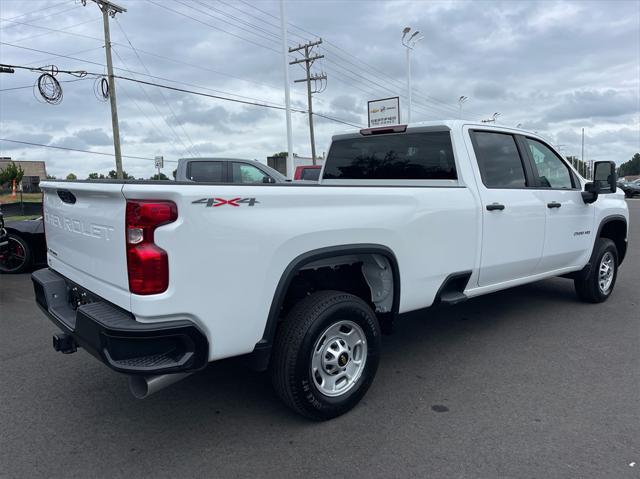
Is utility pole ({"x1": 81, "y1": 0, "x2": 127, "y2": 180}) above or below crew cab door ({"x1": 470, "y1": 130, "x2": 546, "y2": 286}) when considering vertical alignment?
above

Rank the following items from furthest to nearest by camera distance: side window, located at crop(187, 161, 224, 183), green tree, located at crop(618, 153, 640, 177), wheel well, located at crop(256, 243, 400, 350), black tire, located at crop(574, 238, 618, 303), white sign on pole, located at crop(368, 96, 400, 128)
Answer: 1. green tree, located at crop(618, 153, 640, 177)
2. white sign on pole, located at crop(368, 96, 400, 128)
3. side window, located at crop(187, 161, 224, 183)
4. black tire, located at crop(574, 238, 618, 303)
5. wheel well, located at crop(256, 243, 400, 350)

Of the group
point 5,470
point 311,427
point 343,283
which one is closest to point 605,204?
point 343,283

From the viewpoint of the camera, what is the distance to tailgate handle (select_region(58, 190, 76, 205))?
305 centimetres

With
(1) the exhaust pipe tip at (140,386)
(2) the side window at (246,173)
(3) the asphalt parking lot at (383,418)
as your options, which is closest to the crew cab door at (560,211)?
(3) the asphalt parking lot at (383,418)

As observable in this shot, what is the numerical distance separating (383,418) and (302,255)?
1223 millimetres

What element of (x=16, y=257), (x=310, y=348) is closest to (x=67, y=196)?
(x=310, y=348)

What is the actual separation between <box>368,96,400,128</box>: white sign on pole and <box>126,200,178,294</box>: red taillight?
22.6 m

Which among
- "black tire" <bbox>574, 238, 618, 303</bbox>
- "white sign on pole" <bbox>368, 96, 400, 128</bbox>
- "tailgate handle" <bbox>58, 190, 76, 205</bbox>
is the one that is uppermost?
"white sign on pole" <bbox>368, 96, 400, 128</bbox>

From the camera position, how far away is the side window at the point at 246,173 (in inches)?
416

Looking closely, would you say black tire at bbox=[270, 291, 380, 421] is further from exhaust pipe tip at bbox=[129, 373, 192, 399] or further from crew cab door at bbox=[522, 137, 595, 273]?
crew cab door at bbox=[522, 137, 595, 273]

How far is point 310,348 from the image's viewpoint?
9.66ft

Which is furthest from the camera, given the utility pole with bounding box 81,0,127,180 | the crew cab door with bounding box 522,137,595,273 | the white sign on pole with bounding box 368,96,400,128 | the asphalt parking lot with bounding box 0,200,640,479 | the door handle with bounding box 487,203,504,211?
the white sign on pole with bounding box 368,96,400,128

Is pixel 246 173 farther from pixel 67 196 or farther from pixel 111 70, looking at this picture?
pixel 111 70

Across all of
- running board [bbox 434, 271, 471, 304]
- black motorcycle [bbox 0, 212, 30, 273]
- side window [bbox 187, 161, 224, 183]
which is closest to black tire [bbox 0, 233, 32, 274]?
black motorcycle [bbox 0, 212, 30, 273]
